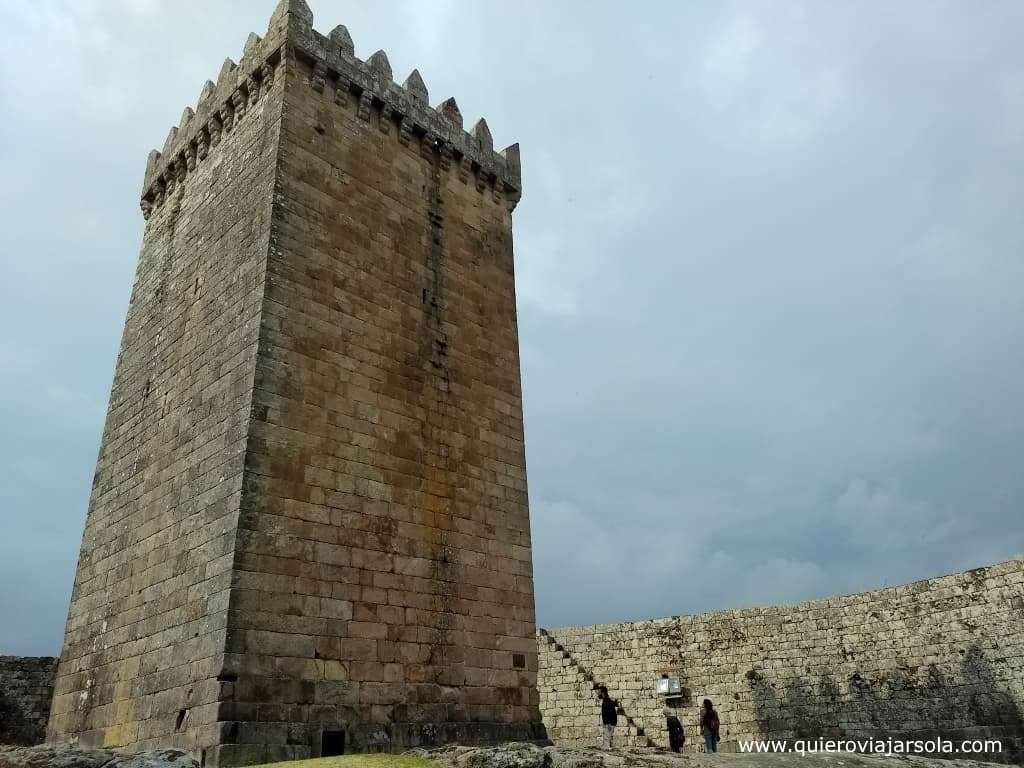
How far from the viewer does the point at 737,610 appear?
1625cm

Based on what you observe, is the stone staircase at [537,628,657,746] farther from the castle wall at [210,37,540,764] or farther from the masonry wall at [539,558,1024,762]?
the castle wall at [210,37,540,764]

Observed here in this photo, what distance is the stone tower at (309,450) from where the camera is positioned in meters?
9.11

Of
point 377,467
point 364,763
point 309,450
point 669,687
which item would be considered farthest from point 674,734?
point 309,450

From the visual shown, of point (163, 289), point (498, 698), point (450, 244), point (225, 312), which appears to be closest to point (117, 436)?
point (163, 289)

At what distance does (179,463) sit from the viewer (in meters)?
10.7

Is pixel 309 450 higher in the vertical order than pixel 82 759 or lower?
higher

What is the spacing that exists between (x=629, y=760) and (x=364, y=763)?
2496 millimetres

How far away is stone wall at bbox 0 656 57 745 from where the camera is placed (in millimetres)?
13094

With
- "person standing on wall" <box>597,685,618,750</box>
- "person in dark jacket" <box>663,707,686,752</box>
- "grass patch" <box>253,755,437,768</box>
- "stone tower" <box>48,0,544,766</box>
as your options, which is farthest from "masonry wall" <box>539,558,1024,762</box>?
"grass patch" <box>253,755,437,768</box>

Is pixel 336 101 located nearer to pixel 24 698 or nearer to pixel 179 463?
pixel 179 463

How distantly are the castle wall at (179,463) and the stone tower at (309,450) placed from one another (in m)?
0.05

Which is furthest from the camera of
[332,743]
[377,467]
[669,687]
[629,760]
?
[669,687]

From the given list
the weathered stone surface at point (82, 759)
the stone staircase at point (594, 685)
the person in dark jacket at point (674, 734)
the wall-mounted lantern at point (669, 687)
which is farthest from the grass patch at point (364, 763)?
the stone staircase at point (594, 685)

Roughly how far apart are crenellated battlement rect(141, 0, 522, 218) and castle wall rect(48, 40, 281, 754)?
0.34 ft
